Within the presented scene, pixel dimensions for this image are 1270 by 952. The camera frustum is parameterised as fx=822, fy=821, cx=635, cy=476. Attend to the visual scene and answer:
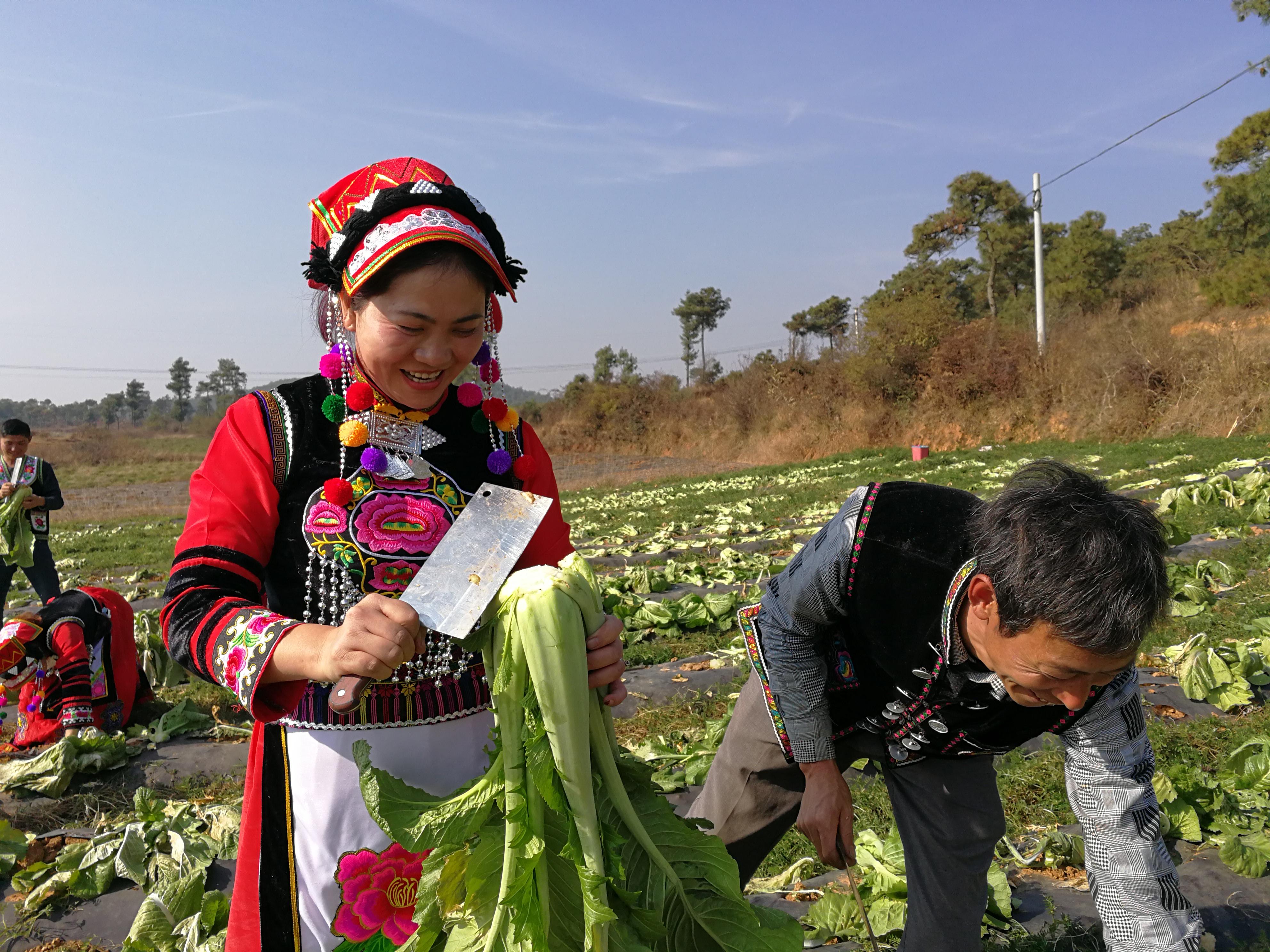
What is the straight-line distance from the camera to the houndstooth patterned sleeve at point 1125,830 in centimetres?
207

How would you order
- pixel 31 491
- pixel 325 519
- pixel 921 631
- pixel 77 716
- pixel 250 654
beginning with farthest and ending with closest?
pixel 31 491
pixel 77 716
pixel 921 631
pixel 325 519
pixel 250 654

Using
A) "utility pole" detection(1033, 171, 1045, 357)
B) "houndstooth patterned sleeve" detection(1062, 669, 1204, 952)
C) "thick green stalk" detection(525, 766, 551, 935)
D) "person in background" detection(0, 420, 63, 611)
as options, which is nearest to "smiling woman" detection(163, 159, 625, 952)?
"thick green stalk" detection(525, 766, 551, 935)

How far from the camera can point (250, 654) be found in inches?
53.8

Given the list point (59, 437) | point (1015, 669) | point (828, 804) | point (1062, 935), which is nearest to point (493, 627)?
point (1015, 669)

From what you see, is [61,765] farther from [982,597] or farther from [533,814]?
[982,597]

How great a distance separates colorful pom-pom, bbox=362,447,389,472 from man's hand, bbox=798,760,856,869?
154 centimetres

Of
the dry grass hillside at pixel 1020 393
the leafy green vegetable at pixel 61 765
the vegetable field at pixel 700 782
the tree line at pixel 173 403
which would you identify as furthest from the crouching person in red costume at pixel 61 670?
the tree line at pixel 173 403

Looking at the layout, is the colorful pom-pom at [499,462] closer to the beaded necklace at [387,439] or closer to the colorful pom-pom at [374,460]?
the beaded necklace at [387,439]

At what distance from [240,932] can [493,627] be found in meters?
0.82

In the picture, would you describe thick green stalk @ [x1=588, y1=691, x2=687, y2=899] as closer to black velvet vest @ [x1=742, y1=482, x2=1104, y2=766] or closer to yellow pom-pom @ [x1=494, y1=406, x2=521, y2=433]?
yellow pom-pom @ [x1=494, y1=406, x2=521, y2=433]

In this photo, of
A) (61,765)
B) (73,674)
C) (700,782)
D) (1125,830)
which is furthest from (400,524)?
(73,674)

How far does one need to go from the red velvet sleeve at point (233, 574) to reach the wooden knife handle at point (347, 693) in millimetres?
183

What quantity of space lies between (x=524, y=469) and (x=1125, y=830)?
1802 mm

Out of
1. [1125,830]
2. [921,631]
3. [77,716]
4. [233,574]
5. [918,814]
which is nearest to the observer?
[233,574]
